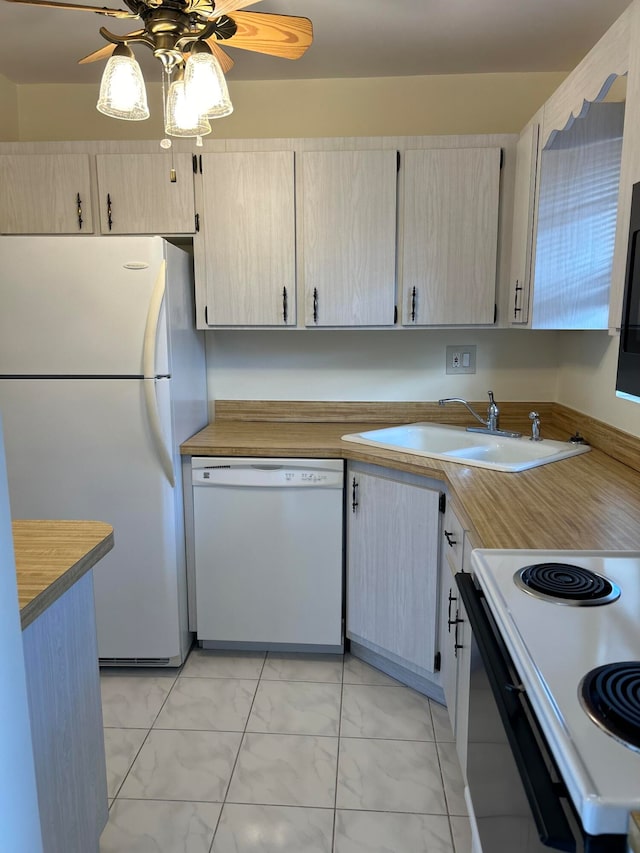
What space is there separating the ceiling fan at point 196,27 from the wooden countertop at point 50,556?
1.18m

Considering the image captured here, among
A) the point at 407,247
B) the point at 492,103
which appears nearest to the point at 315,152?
the point at 407,247

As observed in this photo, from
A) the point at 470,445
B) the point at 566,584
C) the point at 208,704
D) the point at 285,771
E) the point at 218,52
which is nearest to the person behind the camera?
the point at 566,584

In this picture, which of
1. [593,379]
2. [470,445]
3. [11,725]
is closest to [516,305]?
[593,379]

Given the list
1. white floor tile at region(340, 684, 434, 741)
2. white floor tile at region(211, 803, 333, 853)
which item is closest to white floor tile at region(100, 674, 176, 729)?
white floor tile at region(211, 803, 333, 853)

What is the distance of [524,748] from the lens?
758mm

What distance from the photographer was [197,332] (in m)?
2.62

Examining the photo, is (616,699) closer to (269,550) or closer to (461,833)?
(461,833)

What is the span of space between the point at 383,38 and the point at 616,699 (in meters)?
2.36

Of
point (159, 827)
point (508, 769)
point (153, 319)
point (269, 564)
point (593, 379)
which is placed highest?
point (153, 319)

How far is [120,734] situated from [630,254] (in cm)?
207

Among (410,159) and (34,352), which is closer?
(34,352)

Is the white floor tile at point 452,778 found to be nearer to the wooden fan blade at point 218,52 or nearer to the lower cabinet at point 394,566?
the lower cabinet at point 394,566

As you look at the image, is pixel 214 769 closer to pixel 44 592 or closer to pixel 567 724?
pixel 44 592

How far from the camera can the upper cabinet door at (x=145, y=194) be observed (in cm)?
236
